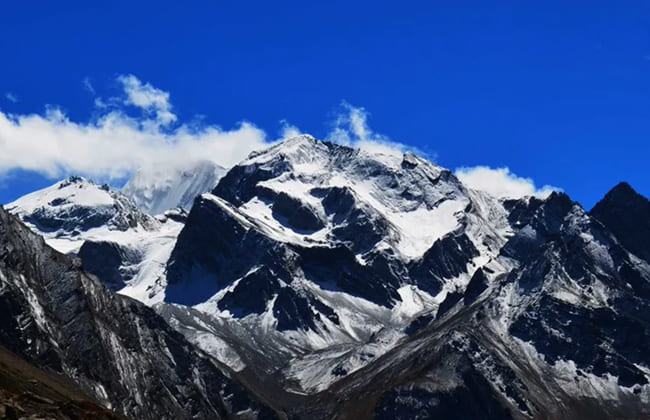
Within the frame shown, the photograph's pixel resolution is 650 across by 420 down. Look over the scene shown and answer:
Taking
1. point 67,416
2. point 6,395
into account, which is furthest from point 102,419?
point 6,395

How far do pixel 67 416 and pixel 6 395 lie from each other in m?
8.31

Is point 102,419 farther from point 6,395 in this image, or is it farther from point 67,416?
point 6,395

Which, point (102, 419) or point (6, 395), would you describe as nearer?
point (6, 395)

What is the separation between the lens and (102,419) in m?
101

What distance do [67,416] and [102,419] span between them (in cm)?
321

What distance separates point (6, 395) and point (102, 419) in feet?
35.5

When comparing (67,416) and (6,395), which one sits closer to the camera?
(6,395)

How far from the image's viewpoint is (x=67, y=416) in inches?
3925

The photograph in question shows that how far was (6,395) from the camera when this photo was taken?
9288 centimetres
